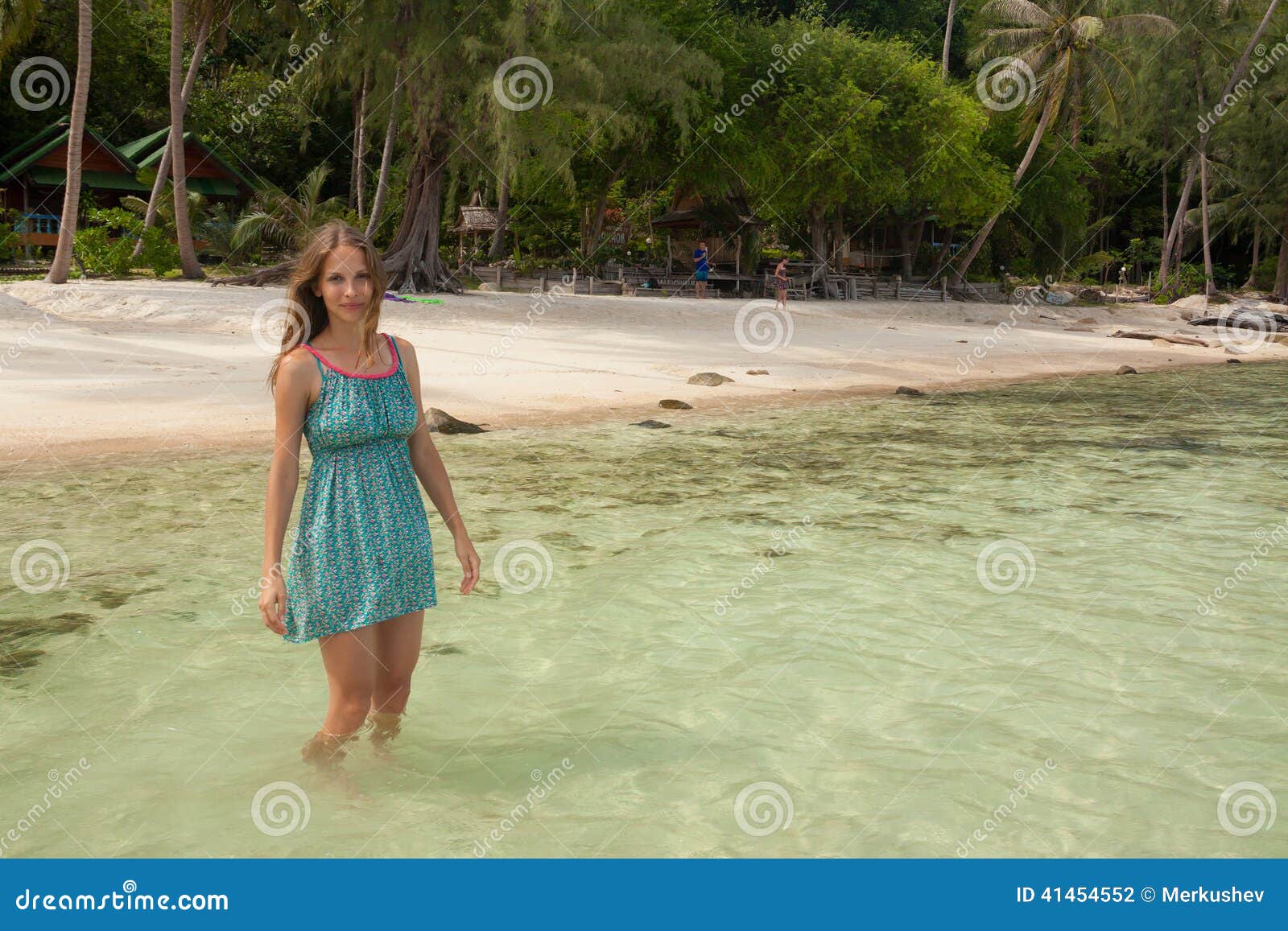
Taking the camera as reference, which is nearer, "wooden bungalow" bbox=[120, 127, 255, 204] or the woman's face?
the woman's face

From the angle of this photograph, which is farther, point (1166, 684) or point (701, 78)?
point (701, 78)

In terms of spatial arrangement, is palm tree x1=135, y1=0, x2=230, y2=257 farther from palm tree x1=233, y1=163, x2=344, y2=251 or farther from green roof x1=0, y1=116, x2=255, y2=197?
palm tree x1=233, y1=163, x2=344, y2=251

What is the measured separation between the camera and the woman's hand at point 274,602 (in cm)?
364

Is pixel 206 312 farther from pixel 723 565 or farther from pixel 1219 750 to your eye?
pixel 1219 750

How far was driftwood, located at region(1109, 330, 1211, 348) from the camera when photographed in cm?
3028

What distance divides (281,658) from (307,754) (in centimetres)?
170

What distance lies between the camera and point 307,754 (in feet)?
15.0

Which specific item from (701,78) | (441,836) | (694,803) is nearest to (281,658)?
(441,836)
